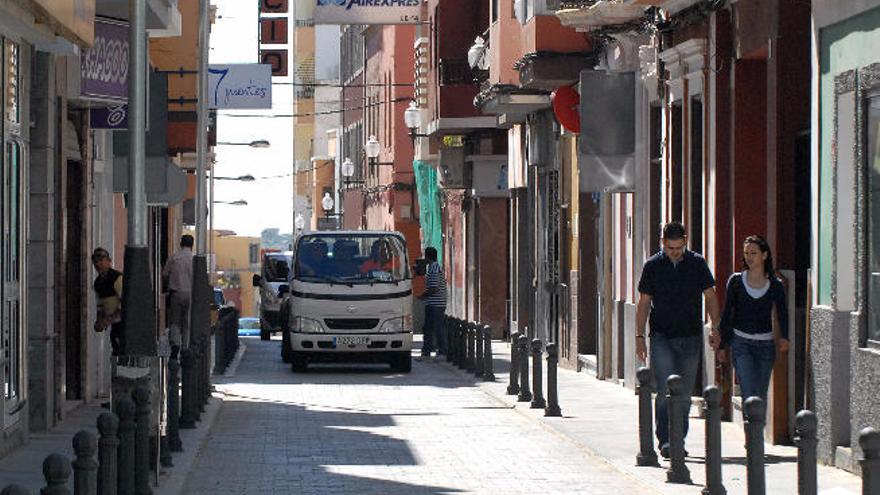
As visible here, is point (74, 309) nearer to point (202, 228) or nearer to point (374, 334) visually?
point (202, 228)

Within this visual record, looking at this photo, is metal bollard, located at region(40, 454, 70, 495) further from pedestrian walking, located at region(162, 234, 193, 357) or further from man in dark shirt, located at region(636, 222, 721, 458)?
pedestrian walking, located at region(162, 234, 193, 357)

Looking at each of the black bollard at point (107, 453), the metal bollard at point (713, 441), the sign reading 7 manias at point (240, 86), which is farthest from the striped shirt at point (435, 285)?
the black bollard at point (107, 453)

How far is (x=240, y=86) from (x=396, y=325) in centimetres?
622

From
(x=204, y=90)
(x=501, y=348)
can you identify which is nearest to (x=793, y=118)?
(x=204, y=90)

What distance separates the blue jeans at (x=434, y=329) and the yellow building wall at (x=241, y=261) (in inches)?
3589

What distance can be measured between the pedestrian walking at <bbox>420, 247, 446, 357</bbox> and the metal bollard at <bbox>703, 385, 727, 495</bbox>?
2220 cm

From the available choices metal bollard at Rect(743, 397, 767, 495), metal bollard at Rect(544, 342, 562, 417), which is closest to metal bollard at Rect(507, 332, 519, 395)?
metal bollard at Rect(544, 342, 562, 417)

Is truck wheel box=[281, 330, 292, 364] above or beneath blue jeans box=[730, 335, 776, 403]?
beneath

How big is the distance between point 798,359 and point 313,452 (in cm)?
411

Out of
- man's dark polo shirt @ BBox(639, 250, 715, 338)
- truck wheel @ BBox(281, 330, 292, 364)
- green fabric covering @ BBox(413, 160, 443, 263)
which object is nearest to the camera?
man's dark polo shirt @ BBox(639, 250, 715, 338)

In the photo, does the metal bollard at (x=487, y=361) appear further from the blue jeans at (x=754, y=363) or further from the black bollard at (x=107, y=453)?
the black bollard at (x=107, y=453)

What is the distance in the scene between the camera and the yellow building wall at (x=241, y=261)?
129750 mm

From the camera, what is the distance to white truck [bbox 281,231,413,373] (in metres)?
32.5

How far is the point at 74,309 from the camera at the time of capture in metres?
24.7
